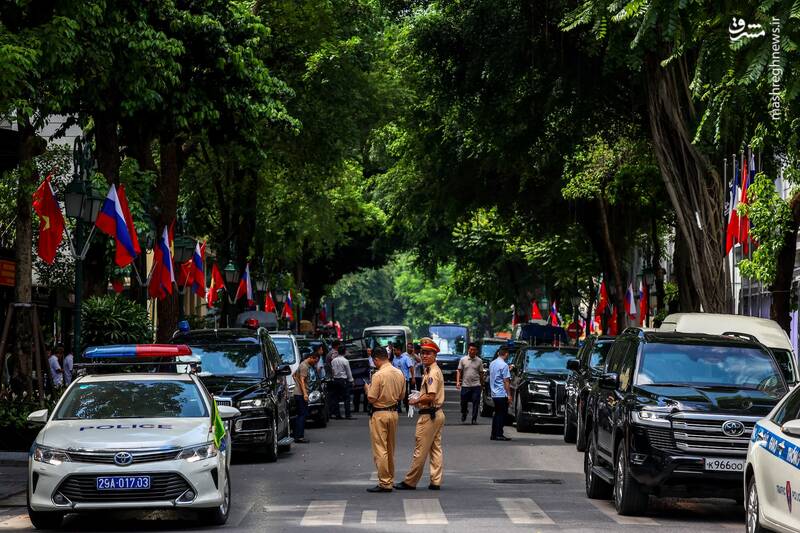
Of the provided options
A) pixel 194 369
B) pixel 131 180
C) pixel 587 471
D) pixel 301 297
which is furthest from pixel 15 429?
pixel 301 297

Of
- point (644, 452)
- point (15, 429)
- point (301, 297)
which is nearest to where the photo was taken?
A: point (644, 452)

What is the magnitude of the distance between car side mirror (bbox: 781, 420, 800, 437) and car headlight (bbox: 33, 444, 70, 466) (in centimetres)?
664

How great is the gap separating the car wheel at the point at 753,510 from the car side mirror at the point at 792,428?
1136 mm

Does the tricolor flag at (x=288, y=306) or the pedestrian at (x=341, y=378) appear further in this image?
the tricolor flag at (x=288, y=306)

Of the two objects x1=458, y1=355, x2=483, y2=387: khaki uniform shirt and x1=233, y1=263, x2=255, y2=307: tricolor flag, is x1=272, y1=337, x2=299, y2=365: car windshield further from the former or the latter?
x1=233, y1=263, x2=255, y2=307: tricolor flag

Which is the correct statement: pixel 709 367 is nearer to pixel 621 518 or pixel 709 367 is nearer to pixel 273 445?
pixel 621 518

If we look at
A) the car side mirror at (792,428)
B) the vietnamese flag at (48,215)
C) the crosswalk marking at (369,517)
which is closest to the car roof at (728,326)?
the crosswalk marking at (369,517)

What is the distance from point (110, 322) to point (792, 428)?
1590cm

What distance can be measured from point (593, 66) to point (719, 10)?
16794 millimetres

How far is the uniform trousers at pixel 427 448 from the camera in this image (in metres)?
17.5

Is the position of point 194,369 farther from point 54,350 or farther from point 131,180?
→ point 54,350

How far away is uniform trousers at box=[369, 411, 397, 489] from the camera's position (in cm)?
1727

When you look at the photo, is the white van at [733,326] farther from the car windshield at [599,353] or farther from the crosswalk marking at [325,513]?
the crosswalk marking at [325,513]

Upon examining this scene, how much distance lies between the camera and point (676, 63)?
26703mm
